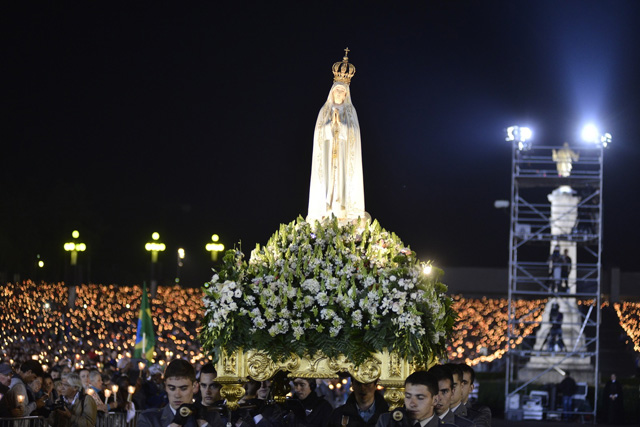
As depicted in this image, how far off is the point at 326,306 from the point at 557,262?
90.6 ft

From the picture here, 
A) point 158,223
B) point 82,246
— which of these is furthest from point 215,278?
point 158,223

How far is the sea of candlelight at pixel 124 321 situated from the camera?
130ft

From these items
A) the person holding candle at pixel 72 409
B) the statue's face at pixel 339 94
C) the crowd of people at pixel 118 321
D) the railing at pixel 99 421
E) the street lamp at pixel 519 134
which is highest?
the street lamp at pixel 519 134

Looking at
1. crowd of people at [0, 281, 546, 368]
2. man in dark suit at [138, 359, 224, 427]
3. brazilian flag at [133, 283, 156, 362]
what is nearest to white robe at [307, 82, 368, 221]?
man in dark suit at [138, 359, 224, 427]

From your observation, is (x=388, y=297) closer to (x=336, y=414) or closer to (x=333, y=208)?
(x=336, y=414)

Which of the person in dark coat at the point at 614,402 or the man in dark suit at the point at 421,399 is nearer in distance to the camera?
the man in dark suit at the point at 421,399

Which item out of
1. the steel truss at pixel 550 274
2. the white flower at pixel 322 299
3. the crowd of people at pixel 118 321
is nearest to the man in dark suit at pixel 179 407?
the white flower at pixel 322 299

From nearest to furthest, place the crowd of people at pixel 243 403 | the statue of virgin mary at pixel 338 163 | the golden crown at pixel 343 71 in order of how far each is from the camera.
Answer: the crowd of people at pixel 243 403
the statue of virgin mary at pixel 338 163
the golden crown at pixel 343 71

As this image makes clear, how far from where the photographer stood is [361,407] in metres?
11.0

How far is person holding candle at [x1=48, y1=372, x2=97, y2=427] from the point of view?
42.6 ft

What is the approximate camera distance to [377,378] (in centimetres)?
1024

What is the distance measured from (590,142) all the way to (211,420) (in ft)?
87.3

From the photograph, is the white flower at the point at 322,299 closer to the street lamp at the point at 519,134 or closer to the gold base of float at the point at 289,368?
the gold base of float at the point at 289,368

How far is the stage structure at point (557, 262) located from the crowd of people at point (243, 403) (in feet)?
62.5
